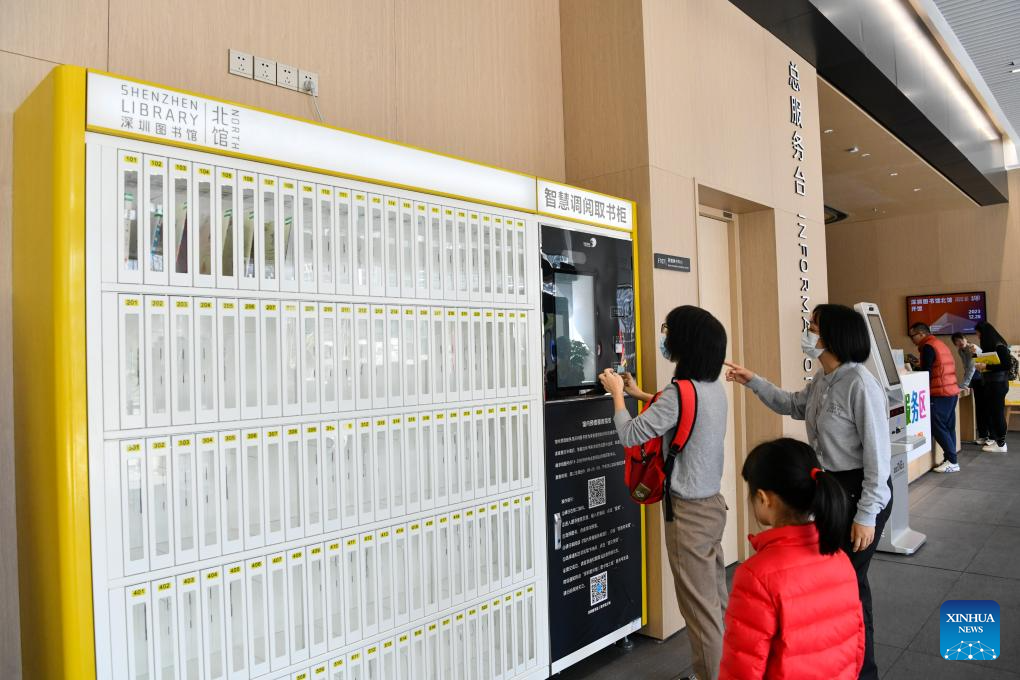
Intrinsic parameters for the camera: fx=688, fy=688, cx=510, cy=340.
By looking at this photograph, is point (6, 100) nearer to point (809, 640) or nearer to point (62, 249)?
point (62, 249)

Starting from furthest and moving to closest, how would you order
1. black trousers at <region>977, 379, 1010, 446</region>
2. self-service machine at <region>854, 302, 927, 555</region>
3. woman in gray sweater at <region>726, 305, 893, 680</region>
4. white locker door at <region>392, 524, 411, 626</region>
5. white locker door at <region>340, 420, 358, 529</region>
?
1. black trousers at <region>977, 379, 1010, 446</region>
2. self-service machine at <region>854, 302, 927, 555</region>
3. woman in gray sweater at <region>726, 305, 893, 680</region>
4. white locker door at <region>392, 524, 411, 626</region>
5. white locker door at <region>340, 420, 358, 529</region>

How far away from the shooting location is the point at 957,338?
9.02 meters

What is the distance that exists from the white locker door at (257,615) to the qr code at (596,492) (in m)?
1.56

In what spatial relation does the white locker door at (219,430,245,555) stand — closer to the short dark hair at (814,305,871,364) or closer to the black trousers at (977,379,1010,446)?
the short dark hair at (814,305,871,364)

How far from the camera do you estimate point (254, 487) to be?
201cm

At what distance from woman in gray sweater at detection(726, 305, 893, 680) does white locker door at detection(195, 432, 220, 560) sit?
85.1 inches

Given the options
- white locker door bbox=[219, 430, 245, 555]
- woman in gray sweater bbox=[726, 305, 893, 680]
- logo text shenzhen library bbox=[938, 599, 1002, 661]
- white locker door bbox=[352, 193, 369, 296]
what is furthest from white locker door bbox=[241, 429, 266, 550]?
logo text shenzhen library bbox=[938, 599, 1002, 661]

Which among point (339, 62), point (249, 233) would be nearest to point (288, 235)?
point (249, 233)

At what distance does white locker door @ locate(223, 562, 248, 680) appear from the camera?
6.31 feet

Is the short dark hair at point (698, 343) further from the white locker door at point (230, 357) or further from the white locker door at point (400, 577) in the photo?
the white locker door at point (230, 357)

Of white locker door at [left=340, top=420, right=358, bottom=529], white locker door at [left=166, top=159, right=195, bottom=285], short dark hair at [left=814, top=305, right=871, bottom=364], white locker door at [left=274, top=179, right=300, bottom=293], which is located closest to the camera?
white locker door at [left=166, top=159, right=195, bottom=285]

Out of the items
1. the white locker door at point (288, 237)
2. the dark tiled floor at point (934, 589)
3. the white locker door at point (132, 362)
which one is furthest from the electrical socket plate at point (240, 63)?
the dark tiled floor at point (934, 589)

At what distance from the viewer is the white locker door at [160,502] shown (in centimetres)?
179

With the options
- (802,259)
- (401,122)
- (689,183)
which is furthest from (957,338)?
(401,122)
